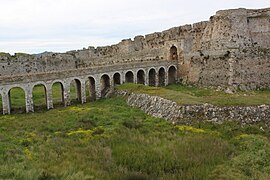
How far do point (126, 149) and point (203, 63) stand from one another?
21155 mm

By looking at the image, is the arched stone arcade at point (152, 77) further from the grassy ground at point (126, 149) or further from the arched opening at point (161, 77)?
the grassy ground at point (126, 149)

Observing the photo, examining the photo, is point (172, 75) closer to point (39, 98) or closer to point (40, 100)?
point (39, 98)

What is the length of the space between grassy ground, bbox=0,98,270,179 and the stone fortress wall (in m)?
7.69

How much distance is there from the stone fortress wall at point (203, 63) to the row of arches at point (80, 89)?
95 mm

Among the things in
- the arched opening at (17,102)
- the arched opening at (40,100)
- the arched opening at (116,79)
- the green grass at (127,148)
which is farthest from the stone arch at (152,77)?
the green grass at (127,148)

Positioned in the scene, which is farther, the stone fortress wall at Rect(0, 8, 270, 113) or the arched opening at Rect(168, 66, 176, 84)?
the arched opening at Rect(168, 66, 176, 84)

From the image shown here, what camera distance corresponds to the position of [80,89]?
2952 centimetres

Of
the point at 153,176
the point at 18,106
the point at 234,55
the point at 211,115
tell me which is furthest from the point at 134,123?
the point at 234,55

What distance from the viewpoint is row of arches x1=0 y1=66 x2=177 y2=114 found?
26.5 metres

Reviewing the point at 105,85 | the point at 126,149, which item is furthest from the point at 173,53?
the point at 126,149

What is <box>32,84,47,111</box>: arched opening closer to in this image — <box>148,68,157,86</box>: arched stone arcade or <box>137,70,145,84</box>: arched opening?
<box>137,70,145,84</box>: arched opening

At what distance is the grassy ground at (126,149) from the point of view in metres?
12.7

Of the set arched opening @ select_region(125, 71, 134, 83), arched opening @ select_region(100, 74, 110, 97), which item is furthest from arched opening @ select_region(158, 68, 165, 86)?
arched opening @ select_region(100, 74, 110, 97)

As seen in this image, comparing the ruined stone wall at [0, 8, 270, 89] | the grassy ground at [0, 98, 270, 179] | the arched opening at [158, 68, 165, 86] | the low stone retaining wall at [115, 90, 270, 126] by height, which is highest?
the ruined stone wall at [0, 8, 270, 89]
